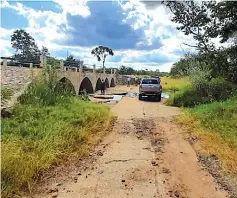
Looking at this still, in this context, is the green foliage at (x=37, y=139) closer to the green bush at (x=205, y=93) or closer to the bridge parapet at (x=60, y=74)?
the bridge parapet at (x=60, y=74)

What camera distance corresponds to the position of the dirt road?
529 centimetres

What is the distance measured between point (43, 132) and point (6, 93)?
212 centimetres

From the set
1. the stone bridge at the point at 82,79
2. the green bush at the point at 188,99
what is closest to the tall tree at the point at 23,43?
the stone bridge at the point at 82,79

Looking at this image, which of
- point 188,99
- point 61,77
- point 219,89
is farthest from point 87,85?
point 219,89

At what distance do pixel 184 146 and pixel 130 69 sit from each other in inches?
2535

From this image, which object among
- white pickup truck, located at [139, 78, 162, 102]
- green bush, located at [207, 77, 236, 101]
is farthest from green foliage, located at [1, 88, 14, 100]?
white pickup truck, located at [139, 78, 162, 102]

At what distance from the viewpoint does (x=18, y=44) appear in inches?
1400

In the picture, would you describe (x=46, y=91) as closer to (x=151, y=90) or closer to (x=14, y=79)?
(x=14, y=79)

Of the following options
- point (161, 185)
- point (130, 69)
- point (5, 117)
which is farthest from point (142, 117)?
point (130, 69)

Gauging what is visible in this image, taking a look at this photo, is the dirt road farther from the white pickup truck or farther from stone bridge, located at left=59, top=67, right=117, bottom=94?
the white pickup truck

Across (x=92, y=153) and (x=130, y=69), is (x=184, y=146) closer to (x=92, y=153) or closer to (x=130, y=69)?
(x=92, y=153)

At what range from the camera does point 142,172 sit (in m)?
6.09

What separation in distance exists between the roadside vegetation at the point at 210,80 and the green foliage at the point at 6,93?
5.10 metres

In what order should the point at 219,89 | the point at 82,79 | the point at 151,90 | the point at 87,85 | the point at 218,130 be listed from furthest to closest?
the point at 87,85 < the point at 82,79 < the point at 151,90 < the point at 219,89 < the point at 218,130
